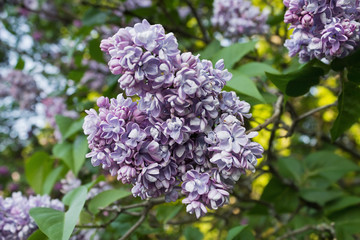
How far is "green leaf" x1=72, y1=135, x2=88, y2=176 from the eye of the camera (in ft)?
4.85

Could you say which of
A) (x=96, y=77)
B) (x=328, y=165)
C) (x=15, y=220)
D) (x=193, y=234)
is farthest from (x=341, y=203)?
(x=96, y=77)

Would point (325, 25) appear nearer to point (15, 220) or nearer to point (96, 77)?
point (15, 220)

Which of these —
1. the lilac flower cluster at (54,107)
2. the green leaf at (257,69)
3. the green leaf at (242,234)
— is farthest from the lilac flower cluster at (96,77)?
the green leaf at (242,234)

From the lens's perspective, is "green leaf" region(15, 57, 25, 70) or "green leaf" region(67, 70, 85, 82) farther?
"green leaf" region(15, 57, 25, 70)

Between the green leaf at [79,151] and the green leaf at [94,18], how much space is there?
2.12ft

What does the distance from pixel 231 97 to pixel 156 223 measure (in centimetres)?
96

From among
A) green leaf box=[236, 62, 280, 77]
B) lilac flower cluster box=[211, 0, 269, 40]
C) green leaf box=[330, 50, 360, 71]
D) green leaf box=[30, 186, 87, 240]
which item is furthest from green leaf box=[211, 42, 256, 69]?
green leaf box=[30, 186, 87, 240]

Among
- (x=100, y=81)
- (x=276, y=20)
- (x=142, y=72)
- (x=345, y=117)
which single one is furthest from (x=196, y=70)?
(x=100, y=81)

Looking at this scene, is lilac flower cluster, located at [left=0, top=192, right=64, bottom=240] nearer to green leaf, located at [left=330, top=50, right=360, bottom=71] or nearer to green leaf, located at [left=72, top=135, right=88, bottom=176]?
green leaf, located at [left=72, top=135, right=88, bottom=176]

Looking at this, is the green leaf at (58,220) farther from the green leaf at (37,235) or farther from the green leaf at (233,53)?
the green leaf at (233,53)

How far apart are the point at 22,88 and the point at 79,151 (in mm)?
1297

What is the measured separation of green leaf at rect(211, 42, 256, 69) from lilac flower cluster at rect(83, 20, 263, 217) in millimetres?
526

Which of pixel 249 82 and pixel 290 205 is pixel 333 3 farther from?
pixel 290 205

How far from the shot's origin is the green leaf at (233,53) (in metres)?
1.28
